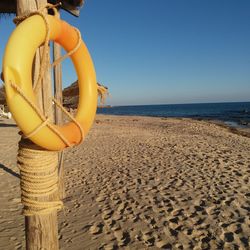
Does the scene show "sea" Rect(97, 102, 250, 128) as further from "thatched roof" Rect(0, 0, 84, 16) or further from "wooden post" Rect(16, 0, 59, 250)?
"wooden post" Rect(16, 0, 59, 250)

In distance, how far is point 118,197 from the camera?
473cm

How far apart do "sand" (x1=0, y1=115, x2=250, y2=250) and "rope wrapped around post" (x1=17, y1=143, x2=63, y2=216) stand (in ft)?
5.43

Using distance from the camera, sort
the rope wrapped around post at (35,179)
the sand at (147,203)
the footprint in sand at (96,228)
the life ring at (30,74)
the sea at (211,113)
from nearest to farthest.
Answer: the life ring at (30,74), the rope wrapped around post at (35,179), the sand at (147,203), the footprint in sand at (96,228), the sea at (211,113)

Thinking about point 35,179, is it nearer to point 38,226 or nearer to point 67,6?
point 38,226

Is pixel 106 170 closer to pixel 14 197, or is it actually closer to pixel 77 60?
pixel 14 197

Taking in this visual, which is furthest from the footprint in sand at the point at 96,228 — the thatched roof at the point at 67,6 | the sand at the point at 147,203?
the thatched roof at the point at 67,6

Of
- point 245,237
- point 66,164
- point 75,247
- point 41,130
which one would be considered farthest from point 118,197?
point 41,130

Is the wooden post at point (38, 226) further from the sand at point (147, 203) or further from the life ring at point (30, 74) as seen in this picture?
the sand at point (147, 203)

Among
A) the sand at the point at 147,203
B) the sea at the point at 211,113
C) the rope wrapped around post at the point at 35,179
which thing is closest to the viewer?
the rope wrapped around post at the point at 35,179

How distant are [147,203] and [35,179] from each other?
298 centimetres

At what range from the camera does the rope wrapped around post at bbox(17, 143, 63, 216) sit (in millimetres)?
1771

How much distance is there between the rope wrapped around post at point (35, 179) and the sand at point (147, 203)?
166 cm

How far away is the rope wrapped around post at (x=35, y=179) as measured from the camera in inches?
69.7

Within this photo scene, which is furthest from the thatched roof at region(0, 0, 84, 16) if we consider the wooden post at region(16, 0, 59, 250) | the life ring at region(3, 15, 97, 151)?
the life ring at region(3, 15, 97, 151)
